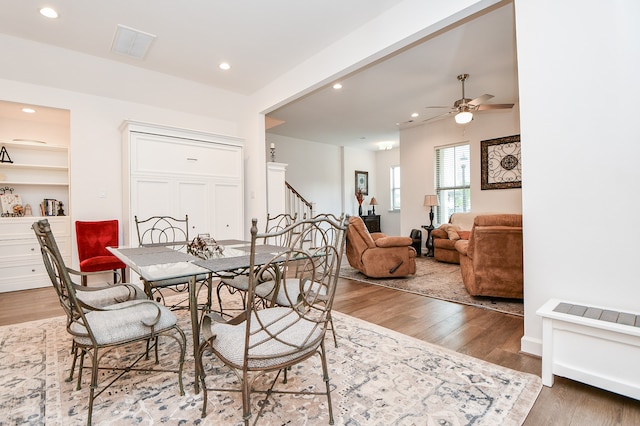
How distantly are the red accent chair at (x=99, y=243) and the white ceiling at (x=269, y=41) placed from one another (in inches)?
84.7

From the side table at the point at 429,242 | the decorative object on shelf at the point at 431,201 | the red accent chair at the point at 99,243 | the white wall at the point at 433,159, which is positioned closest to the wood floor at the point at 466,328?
the red accent chair at the point at 99,243

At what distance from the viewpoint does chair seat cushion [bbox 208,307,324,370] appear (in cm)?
125

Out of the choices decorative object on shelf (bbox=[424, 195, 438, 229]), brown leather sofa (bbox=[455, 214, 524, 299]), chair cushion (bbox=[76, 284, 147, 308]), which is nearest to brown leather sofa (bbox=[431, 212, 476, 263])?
decorative object on shelf (bbox=[424, 195, 438, 229])

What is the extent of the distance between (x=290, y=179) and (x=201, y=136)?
400 cm

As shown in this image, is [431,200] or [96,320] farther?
[431,200]

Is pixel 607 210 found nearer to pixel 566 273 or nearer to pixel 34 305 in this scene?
pixel 566 273

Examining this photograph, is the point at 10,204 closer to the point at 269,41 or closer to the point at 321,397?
the point at 269,41

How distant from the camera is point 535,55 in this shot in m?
2.06

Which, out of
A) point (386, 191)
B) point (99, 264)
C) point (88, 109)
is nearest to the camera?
point (99, 264)

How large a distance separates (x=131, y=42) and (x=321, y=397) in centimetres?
417

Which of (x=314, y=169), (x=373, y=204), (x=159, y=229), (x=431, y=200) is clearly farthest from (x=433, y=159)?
(x=159, y=229)

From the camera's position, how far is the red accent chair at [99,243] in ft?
11.4

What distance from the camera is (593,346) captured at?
163 centimetres

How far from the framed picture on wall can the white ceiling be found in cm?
432
